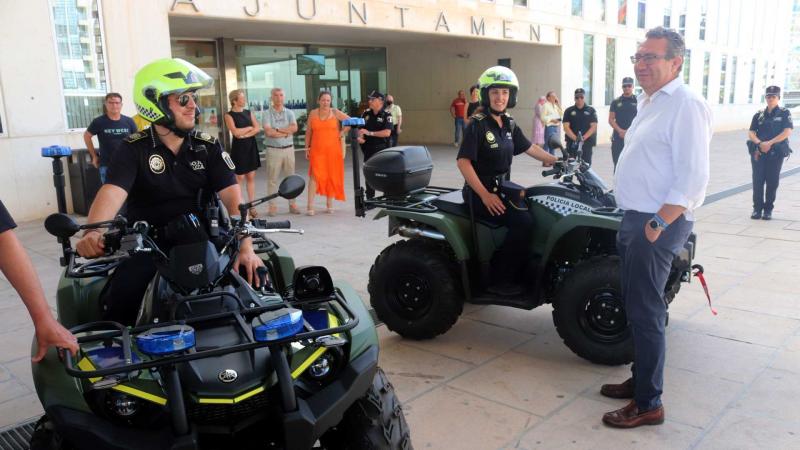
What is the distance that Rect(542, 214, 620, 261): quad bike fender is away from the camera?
13.0 ft

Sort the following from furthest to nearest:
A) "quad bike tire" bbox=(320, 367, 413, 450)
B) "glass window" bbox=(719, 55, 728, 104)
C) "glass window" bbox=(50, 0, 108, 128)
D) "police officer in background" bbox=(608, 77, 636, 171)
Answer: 1. "glass window" bbox=(719, 55, 728, 104)
2. "police officer in background" bbox=(608, 77, 636, 171)
3. "glass window" bbox=(50, 0, 108, 128)
4. "quad bike tire" bbox=(320, 367, 413, 450)

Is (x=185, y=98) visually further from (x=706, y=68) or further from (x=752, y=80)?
(x=752, y=80)

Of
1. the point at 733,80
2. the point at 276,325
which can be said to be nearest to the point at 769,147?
the point at 276,325

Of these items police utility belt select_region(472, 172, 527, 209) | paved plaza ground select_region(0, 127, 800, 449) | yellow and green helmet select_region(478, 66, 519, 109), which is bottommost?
paved plaza ground select_region(0, 127, 800, 449)

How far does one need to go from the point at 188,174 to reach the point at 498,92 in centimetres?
228

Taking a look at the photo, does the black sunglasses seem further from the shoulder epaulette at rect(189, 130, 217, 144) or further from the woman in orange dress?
the woman in orange dress

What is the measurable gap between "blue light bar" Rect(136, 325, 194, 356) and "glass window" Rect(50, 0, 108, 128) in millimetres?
9320

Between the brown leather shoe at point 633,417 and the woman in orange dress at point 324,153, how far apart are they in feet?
22.1

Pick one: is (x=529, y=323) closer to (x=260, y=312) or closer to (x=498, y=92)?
(x=498, y=92)

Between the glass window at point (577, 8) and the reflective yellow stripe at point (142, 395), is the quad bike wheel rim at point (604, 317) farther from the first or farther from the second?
the glass window at point (577, 8)

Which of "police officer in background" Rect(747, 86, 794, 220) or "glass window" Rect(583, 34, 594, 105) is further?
"glass window" Rect(583, 34, 594, 105)

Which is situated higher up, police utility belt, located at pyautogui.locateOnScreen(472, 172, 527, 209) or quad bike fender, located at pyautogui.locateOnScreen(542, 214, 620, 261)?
police utility belt, located at pyautogui.locateOnScreen(472, 172, 527, 209)

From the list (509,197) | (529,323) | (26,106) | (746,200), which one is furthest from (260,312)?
(746,200)

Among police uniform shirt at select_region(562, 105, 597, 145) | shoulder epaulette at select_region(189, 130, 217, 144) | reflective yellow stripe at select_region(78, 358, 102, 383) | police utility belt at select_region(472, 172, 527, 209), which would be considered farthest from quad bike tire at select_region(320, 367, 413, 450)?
police uniform shirt at select_region(562, 105, 597, 145)
